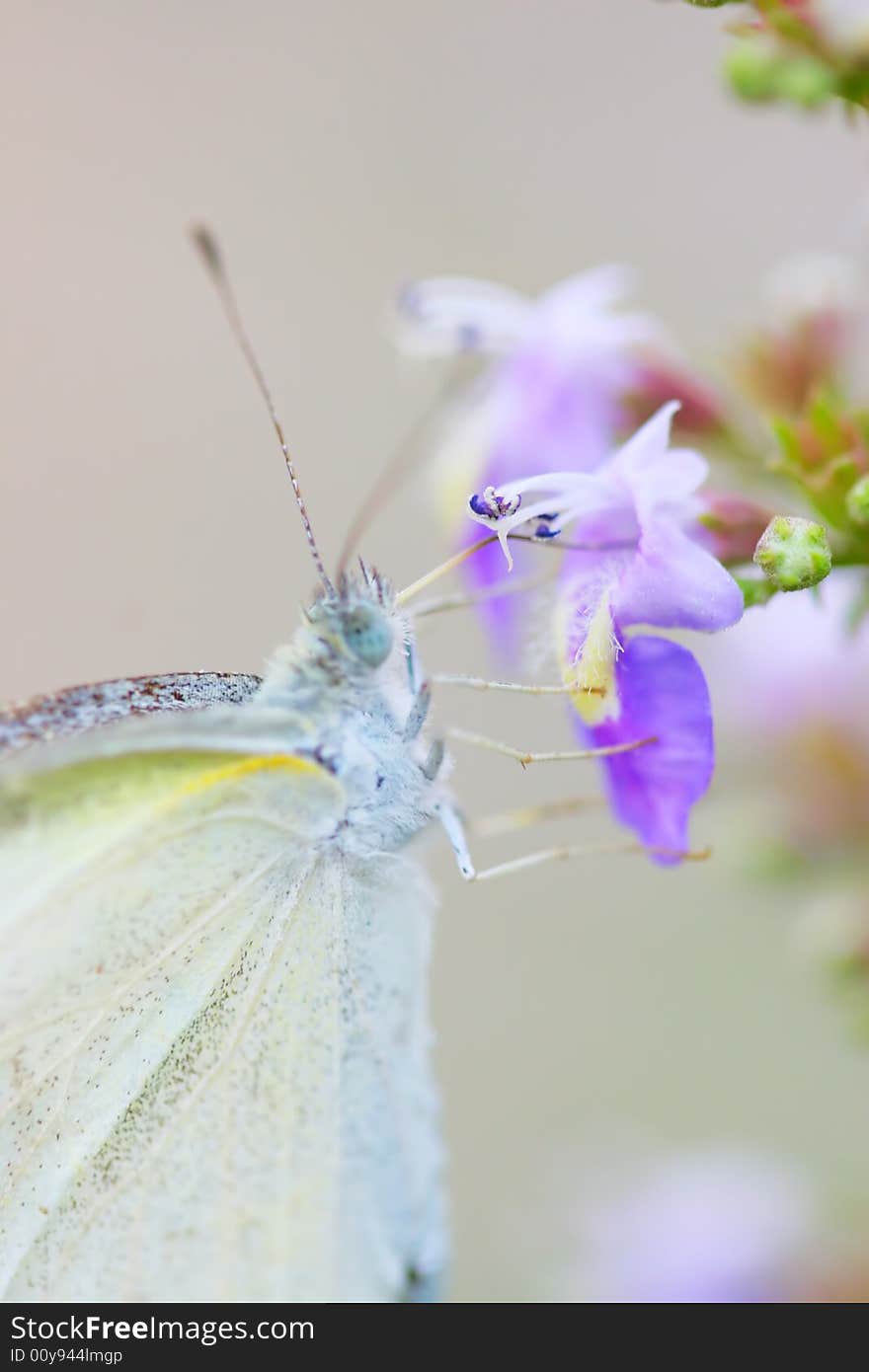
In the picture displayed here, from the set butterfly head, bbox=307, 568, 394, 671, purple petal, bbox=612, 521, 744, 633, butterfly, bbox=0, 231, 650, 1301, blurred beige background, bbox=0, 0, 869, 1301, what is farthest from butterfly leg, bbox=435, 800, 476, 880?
blurred beige background, bbox=0, 0, 869, 1301

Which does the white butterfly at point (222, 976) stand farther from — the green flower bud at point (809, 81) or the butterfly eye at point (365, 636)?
the green flower bud at point (809, 81)

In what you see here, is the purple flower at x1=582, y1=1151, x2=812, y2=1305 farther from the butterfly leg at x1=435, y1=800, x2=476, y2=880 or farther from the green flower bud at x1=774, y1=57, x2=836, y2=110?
the green flower bud at x1=774, y1=57, x2=836, y2=110

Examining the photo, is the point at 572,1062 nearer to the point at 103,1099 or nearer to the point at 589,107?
the point at 103,1099

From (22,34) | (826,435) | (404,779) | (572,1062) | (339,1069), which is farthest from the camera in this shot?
(22,34)

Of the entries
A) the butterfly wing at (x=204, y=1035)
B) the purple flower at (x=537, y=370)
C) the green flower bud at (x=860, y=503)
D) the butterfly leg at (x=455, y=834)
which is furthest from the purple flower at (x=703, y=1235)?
the green flower bud at (x=860, y=503)

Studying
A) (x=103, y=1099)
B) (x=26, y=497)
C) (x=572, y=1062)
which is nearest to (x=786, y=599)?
(x=103, y=1099)

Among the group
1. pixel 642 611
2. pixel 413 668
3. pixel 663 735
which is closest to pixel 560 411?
pixel 413 668
